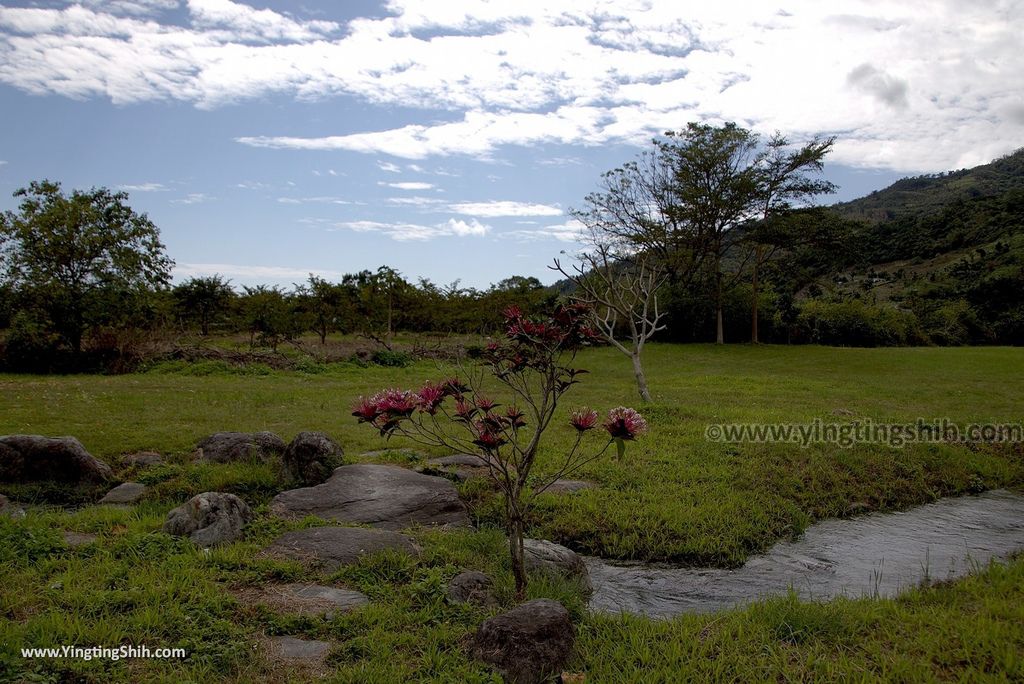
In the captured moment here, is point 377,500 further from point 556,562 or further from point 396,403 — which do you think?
point 396,403

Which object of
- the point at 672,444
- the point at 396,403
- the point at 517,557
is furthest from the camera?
the point at 672,444

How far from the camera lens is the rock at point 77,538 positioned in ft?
15.3

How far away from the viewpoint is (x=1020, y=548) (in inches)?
229

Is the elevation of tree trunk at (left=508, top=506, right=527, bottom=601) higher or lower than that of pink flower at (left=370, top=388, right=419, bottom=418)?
lower

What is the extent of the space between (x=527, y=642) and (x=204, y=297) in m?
26.9

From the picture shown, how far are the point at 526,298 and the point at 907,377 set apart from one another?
15.0 m

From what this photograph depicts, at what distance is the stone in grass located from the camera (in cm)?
389

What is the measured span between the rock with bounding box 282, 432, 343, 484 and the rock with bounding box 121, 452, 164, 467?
66.4 inches

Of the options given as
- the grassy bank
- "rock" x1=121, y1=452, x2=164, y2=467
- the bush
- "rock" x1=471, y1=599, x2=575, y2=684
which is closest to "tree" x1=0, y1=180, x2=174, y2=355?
the grassy bank

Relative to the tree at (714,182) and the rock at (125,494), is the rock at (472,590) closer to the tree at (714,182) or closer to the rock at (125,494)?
the rock at (125,494)

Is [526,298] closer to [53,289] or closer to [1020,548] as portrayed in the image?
[53,289]

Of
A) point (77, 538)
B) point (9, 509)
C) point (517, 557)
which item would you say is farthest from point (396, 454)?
point (517, 557)

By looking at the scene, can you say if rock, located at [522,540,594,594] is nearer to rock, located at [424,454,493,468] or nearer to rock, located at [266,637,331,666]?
rock, located at [266,637,331,666]

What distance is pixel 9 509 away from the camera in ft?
18.8
